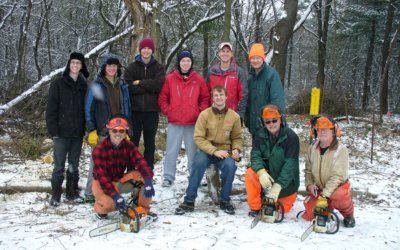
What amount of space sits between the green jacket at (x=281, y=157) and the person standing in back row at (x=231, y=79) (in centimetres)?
63

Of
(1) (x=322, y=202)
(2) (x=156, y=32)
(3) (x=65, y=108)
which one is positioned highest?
(2) (x=156, y=32)

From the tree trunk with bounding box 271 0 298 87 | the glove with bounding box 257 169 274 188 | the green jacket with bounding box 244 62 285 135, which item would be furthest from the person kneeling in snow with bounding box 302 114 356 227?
the tree trunk with bounding box 271 0 298 87

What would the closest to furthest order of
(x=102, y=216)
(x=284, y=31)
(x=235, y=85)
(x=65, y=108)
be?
(x=102, y=216) < (x=65, y=108) < (x=235, y=85) < (x=284, y=31)

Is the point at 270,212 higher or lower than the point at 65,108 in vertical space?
→ lower

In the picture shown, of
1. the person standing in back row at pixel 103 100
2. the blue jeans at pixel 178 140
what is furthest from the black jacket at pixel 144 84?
the blue jeans at pixel 178 140

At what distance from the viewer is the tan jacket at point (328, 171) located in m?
3.03

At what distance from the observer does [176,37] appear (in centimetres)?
1298

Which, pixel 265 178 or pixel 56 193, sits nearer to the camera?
pixel 265 178

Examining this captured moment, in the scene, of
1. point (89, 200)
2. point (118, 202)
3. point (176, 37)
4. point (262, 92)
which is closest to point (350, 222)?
point (262, 92)

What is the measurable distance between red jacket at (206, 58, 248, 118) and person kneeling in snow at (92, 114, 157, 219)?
1487 millimetres

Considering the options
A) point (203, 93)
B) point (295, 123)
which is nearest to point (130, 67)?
point (203, 93)

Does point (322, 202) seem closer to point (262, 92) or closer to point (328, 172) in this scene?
point (328, 172)

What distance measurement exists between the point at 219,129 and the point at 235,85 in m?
0.72

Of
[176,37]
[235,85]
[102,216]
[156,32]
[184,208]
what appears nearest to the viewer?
[102,216]
